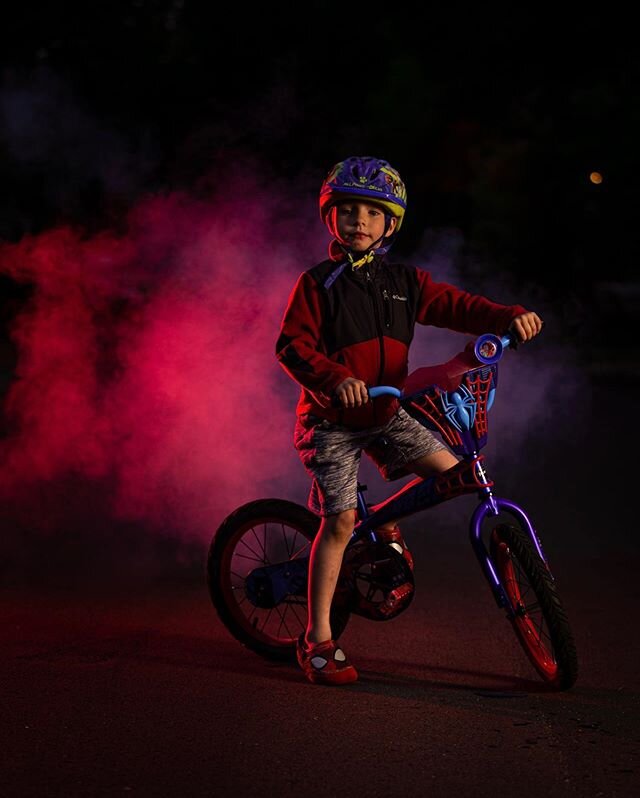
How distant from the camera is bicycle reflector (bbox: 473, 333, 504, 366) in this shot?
5195 mm

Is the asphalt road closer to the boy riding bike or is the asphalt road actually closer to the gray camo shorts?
the boy riding bike

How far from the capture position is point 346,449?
18.2ft

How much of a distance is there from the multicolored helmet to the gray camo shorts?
788 mm

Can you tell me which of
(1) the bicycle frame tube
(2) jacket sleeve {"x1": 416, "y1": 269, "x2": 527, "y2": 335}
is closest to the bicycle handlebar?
(2) jacket sleeve {"x1": 416, "y1": 269, "x2": 527, "y2": 335}

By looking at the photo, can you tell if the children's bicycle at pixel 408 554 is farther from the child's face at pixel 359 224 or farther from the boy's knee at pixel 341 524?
the child's face at pixel 359 224

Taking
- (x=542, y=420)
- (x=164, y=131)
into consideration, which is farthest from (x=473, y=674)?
(x=164, y=131)

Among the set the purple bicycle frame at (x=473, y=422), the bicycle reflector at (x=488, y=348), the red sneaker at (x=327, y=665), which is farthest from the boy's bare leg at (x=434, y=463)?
the red sneaker at (x=327, y=665)

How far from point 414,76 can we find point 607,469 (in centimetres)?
4160

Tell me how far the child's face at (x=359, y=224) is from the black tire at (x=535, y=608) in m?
1.15

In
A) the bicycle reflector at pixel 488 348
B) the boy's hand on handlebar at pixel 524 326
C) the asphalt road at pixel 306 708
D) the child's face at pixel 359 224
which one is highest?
the child's face at pixel 359 224

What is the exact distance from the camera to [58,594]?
7121mm

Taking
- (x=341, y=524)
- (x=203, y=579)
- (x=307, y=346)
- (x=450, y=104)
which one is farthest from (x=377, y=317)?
(x=450, y=104)

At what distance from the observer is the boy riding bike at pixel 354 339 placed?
542cm

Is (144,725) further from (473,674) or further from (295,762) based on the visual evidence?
(473,674)
